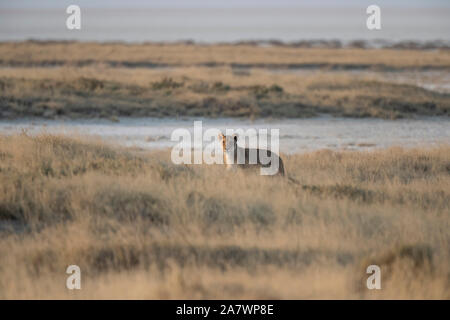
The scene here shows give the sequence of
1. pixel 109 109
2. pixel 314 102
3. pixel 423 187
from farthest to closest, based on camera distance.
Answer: pixel 314 102 < pixel 109 109 < pixel 423 187

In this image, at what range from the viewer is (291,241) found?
302 inches

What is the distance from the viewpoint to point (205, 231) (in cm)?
818

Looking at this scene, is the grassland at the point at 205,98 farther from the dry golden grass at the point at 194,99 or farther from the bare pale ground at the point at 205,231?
the bare pale ground at the point at 205,231

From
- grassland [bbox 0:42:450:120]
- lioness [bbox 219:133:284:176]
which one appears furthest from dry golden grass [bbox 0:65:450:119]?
lioness [bbox 219:133:284:176]

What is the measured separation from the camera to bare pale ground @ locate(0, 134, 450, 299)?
20.6ft

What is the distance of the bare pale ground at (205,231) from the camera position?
248 inches

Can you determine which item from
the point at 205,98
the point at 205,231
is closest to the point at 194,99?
the point at 205,98

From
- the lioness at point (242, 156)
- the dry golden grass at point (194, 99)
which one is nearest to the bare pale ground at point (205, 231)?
the lioness at point (242, 156)

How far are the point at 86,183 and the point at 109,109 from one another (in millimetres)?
17396

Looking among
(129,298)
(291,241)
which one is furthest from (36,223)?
(291,241)

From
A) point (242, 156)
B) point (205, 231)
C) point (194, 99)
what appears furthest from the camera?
point (194, 99)

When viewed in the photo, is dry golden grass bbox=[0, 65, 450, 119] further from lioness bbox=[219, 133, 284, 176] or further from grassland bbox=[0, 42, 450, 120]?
lioness bbox=[219, 133, 284, 176]

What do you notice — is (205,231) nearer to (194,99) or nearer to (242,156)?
(242,156)
